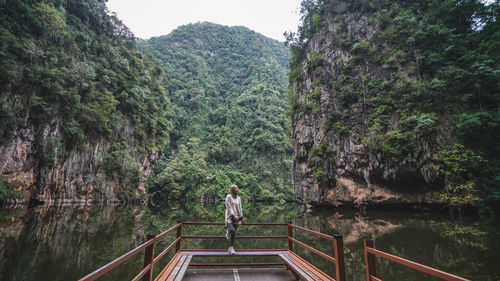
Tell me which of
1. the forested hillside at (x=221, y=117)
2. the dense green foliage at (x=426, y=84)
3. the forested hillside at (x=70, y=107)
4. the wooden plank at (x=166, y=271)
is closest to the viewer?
the wooden plank at (x=166, y=271)

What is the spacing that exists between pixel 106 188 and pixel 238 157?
32643 millimetres

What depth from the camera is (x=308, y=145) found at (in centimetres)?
2566

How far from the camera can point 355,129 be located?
2028 cm

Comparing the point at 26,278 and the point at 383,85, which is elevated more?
the point at 383,85

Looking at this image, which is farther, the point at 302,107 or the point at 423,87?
the point at 302,107

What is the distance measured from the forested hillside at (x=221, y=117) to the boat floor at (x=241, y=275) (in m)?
36.9

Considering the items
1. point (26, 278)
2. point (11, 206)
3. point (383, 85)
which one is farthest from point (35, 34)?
point (383, 85)

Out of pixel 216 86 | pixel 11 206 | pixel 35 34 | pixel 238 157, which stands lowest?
pixel 11 206

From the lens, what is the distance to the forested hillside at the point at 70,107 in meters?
16.4

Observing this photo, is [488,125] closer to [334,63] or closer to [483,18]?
[483,18]

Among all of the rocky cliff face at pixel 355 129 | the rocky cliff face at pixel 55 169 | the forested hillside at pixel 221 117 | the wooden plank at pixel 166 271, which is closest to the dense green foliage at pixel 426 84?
the rocky cliff face at pixel 355 129

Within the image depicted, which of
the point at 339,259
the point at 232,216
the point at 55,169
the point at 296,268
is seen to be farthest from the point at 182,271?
the point at 55,169

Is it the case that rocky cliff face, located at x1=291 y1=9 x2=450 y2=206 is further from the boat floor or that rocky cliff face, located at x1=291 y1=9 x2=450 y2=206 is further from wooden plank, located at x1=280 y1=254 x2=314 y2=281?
the boat floor

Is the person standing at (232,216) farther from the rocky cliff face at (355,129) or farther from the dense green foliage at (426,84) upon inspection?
the rocky cliff face at (355,129)
